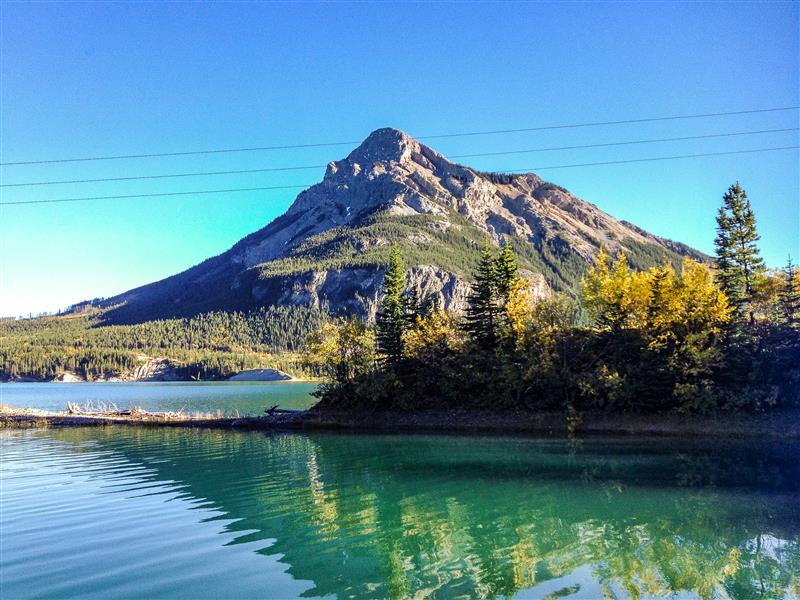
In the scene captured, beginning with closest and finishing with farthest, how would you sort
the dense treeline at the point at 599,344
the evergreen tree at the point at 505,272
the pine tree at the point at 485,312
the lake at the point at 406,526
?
the lake at the point at 406,526 → the dense treeline at the point at 599,344 → the pine tree at the point at 485,312 → the evergreen tree at the point at 505,272

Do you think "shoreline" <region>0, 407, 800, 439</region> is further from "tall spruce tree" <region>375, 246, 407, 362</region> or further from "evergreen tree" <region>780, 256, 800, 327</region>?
"evergreen tree" <region>780, 256, 800, 327</region>

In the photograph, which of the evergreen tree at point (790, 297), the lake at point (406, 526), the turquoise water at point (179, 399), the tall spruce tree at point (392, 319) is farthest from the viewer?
the turquoise water at point (179, 399)

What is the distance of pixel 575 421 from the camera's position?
146 ft

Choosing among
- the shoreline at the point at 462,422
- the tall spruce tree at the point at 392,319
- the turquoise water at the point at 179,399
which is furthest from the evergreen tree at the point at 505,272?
the turquoise water at the point at 179,399

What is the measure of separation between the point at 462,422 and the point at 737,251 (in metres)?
34.8

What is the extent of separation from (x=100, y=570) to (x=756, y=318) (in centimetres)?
5607

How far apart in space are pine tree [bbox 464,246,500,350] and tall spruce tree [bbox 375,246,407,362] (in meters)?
A: 7.14

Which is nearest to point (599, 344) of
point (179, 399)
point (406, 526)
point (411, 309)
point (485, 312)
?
point (485, 312)

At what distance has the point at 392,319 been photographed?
55.9 meters

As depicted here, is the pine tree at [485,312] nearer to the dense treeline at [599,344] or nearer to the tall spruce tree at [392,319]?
the dense treeline at [599,344]

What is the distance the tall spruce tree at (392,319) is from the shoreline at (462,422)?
6.79 meters

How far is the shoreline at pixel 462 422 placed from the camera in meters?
39.8

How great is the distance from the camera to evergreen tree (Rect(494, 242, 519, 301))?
55031 millimetres

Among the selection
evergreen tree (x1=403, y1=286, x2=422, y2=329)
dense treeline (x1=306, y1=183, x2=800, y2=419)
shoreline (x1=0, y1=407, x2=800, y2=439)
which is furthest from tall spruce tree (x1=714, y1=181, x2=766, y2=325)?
evergreen tree (x1=403, y1=286, x2=422, y2=329)
